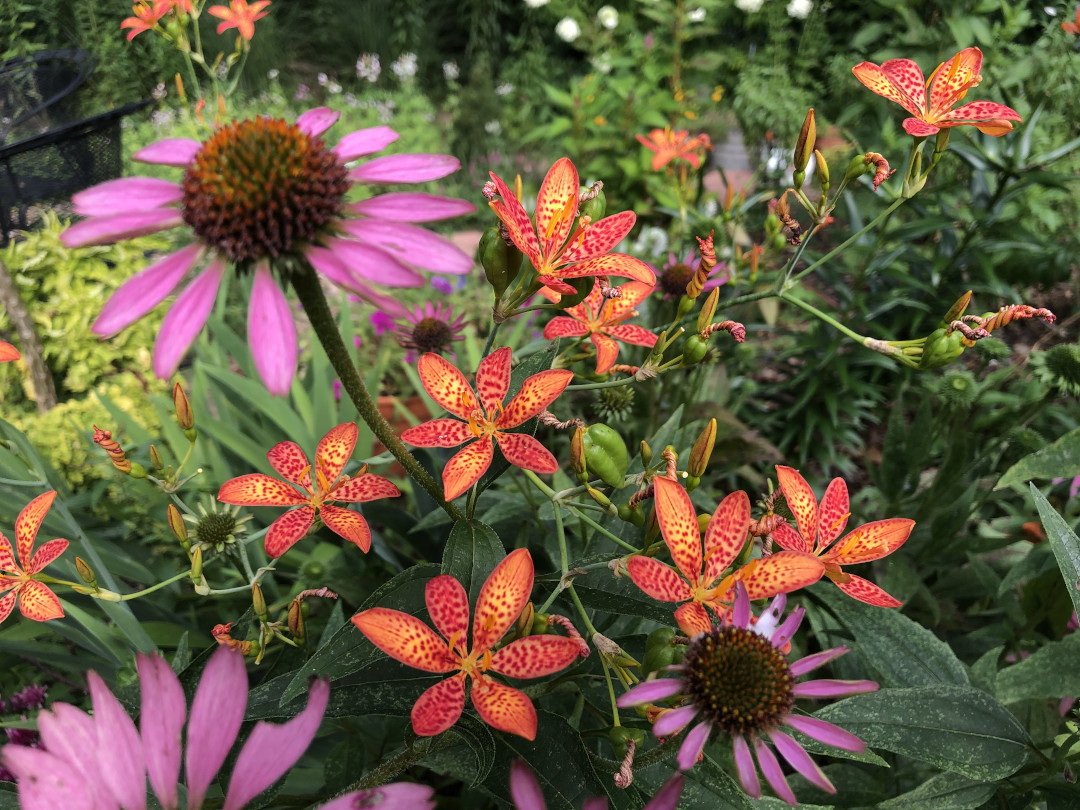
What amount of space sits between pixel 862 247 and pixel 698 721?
147cm

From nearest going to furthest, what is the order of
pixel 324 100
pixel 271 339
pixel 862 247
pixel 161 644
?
pixel 271 339
pixel 161 644
pixel 862 247
pixel 324 100

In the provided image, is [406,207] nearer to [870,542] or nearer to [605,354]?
[605,354]

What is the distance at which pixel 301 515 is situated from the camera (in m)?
0.53

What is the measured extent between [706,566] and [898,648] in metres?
0.35

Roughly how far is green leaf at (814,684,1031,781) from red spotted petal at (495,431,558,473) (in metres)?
0.30

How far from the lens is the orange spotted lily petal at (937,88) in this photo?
0.55 meters

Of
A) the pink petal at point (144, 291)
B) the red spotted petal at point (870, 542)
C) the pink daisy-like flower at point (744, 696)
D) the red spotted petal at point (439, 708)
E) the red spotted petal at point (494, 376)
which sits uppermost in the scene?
the pink petal at point (144, 291)

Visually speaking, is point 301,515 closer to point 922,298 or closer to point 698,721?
point 698,721

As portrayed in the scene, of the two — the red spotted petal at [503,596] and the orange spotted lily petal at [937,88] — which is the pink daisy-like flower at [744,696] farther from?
the orange spotted lily petal at [937,88]

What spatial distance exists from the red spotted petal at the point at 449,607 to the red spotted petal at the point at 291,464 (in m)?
0.20

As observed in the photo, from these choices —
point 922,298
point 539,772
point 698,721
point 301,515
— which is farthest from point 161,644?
point 922,298

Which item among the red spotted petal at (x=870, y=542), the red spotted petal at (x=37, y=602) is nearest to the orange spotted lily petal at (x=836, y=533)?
the red spotted petal at (x=870, y=542)

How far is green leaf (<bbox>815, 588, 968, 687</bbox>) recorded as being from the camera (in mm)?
652

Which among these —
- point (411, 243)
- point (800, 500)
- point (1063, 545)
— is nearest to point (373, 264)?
point (411, 243)
